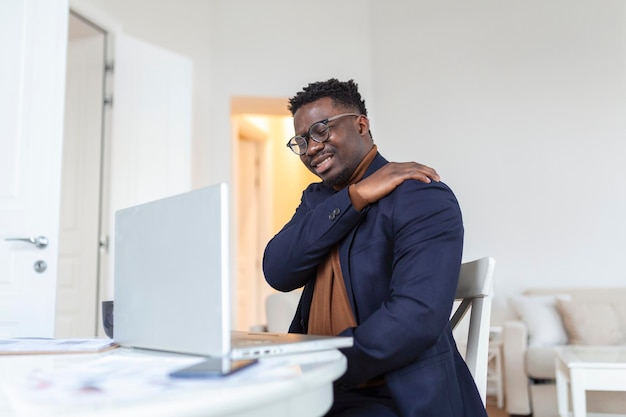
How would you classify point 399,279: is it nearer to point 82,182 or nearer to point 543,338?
point 82,182

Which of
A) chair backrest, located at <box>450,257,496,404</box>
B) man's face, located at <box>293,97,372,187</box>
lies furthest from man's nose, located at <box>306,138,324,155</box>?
chair backrest, located at <box>450,257,496,404</box>

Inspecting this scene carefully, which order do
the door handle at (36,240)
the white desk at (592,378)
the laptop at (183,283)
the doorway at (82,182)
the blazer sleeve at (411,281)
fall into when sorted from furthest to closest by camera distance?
the doorway at (82,182) → the white desk at (592,378) → the door handle at (36,240) → the blazer sleeve at (411,281) → the laptop at (183,283)

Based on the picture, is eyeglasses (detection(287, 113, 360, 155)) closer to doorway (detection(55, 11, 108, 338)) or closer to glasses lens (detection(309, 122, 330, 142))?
glasses lens (detection(309, 122, 330, 142))

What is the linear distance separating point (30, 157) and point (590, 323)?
11.4 ft

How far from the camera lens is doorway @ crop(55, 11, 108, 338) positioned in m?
3.86

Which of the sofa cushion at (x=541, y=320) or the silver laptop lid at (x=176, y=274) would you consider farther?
the sofa cushion at (x=541, y=320)

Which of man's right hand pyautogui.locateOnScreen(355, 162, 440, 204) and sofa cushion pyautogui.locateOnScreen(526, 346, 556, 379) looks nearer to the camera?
man's right hand pyautogui.locateOnScreen(355, 162, 440, 204)

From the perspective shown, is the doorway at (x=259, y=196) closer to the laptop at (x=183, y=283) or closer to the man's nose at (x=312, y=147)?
the man's nose at (x=312, y=147)

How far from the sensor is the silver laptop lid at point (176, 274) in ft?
2.73

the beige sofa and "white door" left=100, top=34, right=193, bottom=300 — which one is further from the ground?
"white door" left=100, top=34, right=193, bottom=300

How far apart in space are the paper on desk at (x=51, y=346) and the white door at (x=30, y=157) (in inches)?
48.7

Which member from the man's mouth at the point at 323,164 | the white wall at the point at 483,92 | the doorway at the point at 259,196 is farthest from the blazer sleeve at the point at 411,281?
the doorway at the point at 259,196

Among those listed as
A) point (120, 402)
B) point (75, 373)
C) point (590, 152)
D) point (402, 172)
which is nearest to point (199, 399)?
point (120, 402)

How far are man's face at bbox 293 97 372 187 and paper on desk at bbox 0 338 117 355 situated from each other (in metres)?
0.59
